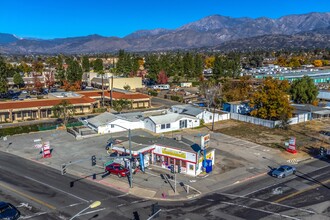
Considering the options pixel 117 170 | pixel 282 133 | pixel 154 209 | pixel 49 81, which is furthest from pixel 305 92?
pixel 49 81

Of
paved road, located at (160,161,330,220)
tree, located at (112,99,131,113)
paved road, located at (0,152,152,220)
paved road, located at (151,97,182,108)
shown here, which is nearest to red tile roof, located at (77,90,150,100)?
paved road, located at (151,97,182,108)

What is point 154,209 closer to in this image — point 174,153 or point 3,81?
point 174,153

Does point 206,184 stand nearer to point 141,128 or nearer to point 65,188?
point 65,188

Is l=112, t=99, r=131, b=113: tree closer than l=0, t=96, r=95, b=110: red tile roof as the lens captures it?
No

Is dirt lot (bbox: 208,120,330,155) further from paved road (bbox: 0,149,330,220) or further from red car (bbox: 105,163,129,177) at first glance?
red car (bbox: 105,163,129,177)

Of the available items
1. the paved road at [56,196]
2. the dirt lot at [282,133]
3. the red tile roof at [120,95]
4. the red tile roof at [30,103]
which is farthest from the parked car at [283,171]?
the red tile roof at [120,95]
